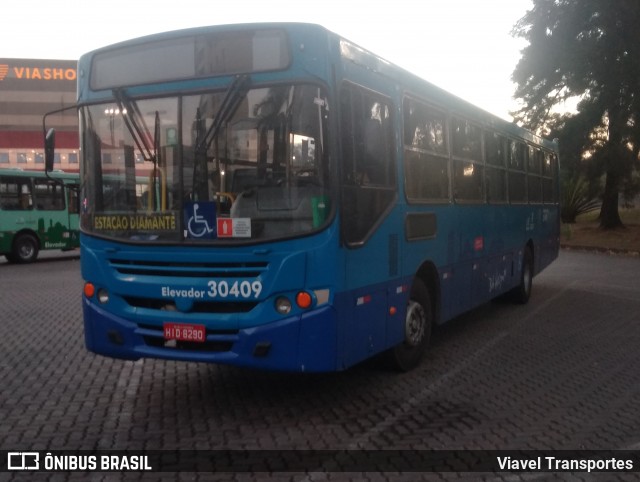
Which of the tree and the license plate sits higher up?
the tree

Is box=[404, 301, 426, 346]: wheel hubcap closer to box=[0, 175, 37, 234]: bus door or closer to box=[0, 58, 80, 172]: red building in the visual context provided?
box=[0, 175, 37, 234]: bus door

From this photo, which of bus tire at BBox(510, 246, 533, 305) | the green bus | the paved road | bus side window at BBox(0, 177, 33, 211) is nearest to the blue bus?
the paved road

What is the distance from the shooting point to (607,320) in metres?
11.4

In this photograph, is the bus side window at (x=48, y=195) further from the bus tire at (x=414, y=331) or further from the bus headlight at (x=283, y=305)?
the bus headlight at (x=283, y=305)

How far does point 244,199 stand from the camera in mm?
5801

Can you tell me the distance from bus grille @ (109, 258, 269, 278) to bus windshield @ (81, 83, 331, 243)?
19cm

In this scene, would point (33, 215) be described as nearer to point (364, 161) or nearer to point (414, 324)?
point (414, 324)

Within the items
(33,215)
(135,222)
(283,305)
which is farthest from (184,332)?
(33,215)

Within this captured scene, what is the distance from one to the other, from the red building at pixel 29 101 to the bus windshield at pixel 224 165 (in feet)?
258

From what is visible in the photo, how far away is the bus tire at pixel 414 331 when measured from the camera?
7.34 m

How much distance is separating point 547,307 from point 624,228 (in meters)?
25.2

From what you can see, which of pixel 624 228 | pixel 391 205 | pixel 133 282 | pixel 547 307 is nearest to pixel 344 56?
pixel 391 205

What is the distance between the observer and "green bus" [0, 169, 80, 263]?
2244 cm

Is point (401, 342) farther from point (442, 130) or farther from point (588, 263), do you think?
point (588, 263)
